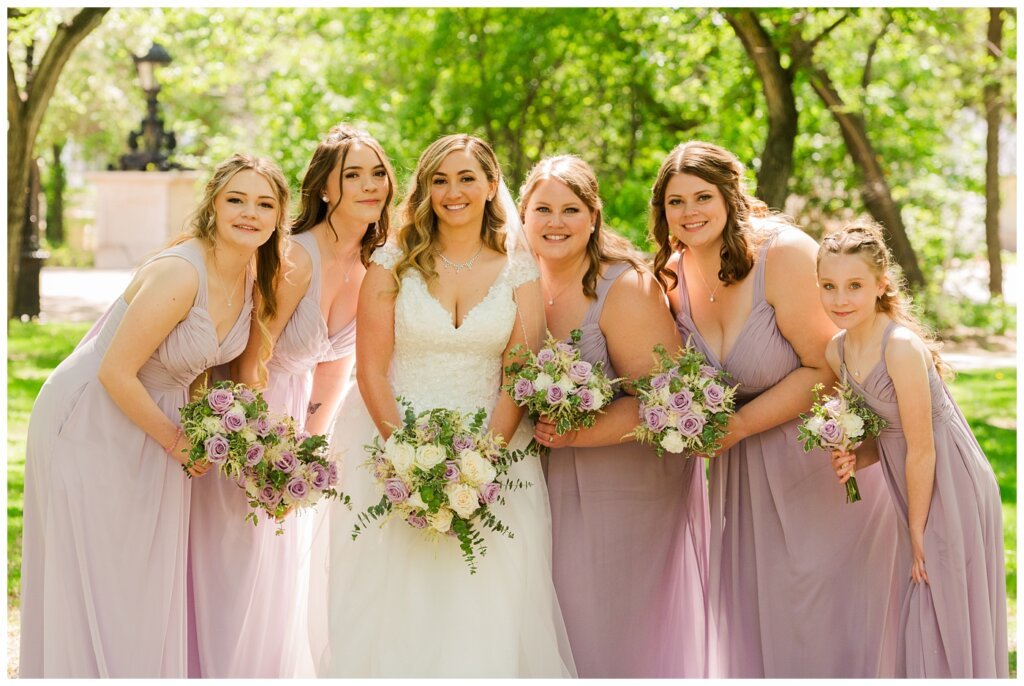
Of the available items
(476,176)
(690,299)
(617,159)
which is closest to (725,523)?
(690,299)

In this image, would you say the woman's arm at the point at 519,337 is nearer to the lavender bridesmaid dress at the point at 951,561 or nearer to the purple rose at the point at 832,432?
the purple rose at the point at 832,432

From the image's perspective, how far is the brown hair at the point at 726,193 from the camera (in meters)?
4.92

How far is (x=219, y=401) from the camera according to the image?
15.0ft

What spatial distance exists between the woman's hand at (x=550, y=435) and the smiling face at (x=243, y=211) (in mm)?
→ 1485

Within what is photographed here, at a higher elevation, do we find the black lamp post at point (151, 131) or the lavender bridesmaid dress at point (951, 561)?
the black lamp post at point (151, 131)

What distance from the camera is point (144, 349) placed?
4582mm

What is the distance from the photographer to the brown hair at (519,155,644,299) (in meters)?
4.97

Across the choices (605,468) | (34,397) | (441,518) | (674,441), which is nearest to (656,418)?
(674,441)

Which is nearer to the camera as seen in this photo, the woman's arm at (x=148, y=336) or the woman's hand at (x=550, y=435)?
the woman's arm at (x=148, y=336)

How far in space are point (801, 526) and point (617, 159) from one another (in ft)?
36.7

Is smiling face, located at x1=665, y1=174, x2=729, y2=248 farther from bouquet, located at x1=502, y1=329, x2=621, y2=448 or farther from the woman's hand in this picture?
the woman's hand

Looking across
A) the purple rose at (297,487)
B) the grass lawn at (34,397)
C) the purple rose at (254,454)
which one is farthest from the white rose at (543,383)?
the grass lawn at (34,397)

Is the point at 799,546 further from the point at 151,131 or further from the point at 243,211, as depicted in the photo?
the point at 151,131

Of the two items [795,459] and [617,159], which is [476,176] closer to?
[795,459]
